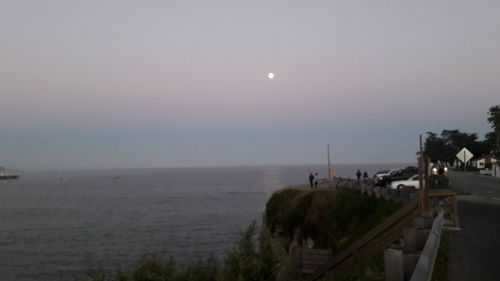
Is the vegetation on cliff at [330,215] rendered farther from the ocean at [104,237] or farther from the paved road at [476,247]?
the ocean at [104,237]

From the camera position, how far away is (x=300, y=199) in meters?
32.9

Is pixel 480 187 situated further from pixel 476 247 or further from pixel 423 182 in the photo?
pixel 476 247

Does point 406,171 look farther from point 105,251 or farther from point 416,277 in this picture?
point 416,277

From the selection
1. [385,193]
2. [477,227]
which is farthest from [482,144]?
[477,227]

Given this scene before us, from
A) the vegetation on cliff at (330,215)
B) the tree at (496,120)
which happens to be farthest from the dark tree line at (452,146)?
the vegetation on cliff at (330,215)

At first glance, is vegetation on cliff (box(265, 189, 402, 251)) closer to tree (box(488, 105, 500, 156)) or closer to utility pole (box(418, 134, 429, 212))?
utility pole (box(418, 134, 429, 212))

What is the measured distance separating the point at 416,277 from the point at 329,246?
21.3 meters

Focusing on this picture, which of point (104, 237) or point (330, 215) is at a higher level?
point (330, 215)

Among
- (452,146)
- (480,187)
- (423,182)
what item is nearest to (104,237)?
(480,187)

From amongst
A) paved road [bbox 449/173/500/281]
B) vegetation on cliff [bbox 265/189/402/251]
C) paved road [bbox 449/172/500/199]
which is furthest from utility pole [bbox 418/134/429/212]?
paved road [bbox 449/172/500/199]

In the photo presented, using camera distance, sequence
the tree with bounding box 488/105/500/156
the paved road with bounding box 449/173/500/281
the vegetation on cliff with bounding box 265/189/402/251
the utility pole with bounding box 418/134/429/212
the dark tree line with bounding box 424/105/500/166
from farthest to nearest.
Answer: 1. the dark tree line with bounding box 424/105/500/166
2. the tree with bounding box 488/105/500/156
3. the vegetation on cliff with bounding box 265/189/402/251
4. the utility pole with bounding box 418/134/429/212
5. the paved road with bounding box 449/173/500/281

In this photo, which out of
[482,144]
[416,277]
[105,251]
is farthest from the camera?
[482,144]

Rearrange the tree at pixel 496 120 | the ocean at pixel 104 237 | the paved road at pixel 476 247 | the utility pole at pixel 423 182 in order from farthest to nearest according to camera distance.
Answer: the tree at pixel 496 120
the ocean at pixel 104 237
the utility pole at pixel 423 182
the paved road at pixel 476 247

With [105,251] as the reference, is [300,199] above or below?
above
